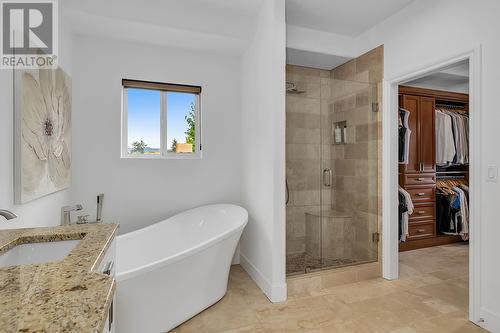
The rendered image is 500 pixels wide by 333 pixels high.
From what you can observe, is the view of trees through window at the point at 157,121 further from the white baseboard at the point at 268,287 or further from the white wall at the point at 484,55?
the white wall at the point at 484,55

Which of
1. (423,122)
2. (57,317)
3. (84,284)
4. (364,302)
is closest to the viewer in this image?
(57,317)

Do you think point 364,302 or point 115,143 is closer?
point 364,302

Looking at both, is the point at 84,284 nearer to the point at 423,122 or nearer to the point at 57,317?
the point at 57,317

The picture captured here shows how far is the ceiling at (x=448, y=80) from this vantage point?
3604 mm

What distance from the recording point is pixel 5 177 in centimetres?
147

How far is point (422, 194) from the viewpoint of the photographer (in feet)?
12.5

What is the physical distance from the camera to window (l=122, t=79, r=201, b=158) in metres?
3.01

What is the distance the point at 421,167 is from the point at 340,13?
2.41 m

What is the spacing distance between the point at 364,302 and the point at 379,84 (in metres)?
2.20

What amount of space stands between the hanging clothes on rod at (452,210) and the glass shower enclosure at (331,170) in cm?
177

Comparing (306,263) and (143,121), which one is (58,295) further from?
(143,121)

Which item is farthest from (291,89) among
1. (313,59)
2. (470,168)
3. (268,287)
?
(268,287)

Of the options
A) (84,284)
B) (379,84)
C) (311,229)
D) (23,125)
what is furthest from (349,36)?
(84,284)

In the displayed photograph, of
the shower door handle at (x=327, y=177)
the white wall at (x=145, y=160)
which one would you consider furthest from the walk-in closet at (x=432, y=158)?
the white wall at (x=145, y=160)
